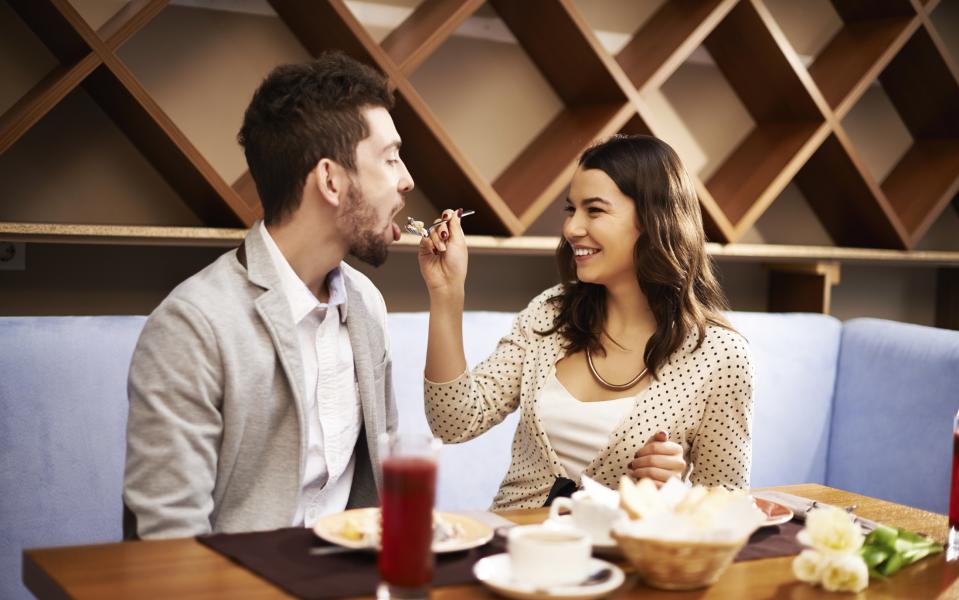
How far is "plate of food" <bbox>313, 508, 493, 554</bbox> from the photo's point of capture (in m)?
1.16

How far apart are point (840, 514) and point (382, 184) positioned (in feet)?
2.94

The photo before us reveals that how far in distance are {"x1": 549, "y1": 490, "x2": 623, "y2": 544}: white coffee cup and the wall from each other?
4.85 ft

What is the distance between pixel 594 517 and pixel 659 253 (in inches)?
31.8

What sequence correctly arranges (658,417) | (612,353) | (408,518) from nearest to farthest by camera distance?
(408,518) → (658,417) → (612,353)

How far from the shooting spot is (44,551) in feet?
3.75

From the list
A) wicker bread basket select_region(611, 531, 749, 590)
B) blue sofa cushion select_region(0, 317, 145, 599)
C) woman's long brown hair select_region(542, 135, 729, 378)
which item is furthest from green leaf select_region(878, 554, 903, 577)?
blue sofa cushion select_region(0, 317, 145, 599)

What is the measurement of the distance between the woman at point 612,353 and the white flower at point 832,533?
65 cm

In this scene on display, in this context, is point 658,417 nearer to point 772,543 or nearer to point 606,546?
point 772,543

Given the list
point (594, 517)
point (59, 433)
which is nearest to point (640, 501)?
point (594, 517)

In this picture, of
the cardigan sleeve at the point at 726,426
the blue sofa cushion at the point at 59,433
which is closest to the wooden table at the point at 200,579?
the cardigan sleeve at the point at 726,426

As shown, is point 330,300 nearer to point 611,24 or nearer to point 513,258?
point 513,258

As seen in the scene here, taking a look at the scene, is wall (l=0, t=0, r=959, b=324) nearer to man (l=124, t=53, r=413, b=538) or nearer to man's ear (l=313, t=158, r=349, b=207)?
man (l=124, t=53, r=413, b=538)

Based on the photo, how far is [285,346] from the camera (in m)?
1.52

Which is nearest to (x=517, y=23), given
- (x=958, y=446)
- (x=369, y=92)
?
(x=369, y=92)
